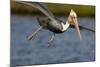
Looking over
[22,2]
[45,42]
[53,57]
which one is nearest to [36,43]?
[45,42]

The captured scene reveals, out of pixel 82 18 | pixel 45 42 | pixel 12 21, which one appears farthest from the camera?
pixel 82 18

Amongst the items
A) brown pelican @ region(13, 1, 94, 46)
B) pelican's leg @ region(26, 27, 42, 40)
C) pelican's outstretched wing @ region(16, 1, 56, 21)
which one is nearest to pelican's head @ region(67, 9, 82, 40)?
brown pelican @ region(13, 1, 94, 46)

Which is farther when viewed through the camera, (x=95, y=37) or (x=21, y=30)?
(x=95, y=37)

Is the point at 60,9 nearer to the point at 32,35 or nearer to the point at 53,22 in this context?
the point at 53,22

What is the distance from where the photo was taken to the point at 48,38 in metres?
2.27

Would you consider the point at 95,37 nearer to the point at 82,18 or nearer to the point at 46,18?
the point at 82,18

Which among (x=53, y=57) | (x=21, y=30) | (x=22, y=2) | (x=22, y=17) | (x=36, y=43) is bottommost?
(x=53, y=57)

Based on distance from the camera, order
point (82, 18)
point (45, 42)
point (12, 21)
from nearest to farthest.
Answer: point (12, 21), point (45, 42), point (82, 18)

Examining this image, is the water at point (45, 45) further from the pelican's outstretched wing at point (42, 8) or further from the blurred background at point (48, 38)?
the pelican's outstretched wing at point (42, 8)

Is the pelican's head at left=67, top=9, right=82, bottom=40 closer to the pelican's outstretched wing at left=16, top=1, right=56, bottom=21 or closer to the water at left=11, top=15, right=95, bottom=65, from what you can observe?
the water at left=11, top=15, right=95, bottom=65

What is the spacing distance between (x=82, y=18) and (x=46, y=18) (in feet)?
1.50

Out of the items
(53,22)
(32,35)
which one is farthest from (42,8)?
(32,35)

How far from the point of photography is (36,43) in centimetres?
222

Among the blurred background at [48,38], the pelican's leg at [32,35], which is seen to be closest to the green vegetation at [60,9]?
the blurred background at [48,38]
